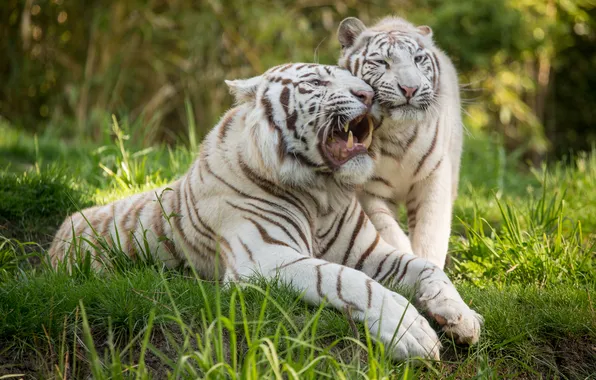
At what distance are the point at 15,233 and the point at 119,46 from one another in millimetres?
7145

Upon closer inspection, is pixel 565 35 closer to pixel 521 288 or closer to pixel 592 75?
pixel 592 75

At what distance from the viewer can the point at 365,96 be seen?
130 inches

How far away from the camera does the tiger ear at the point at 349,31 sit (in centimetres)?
388

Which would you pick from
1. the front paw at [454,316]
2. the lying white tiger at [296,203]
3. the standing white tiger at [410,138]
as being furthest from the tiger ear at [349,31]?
the front paw at [454,316]

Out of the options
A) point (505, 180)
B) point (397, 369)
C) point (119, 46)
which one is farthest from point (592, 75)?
point (397, 369)

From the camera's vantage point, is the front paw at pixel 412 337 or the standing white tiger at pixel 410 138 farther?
the standing white tiger at pixel 410 138

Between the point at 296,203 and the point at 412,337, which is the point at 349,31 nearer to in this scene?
the point at 296,203

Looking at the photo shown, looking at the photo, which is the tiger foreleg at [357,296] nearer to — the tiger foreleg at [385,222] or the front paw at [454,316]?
the front paw at [454,316]

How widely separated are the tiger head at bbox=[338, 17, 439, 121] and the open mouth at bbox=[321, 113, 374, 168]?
144mm

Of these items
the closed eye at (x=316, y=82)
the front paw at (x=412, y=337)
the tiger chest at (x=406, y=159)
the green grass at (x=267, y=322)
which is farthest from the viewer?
the tiger chest at (x=406, y=159)

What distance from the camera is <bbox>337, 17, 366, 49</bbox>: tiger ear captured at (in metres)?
3.88

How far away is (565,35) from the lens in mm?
12180

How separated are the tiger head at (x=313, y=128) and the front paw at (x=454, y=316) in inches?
24.8

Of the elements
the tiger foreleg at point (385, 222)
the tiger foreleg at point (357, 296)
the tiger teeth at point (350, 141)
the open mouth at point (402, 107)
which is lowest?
the tiger foreleg at point (385, 222)
